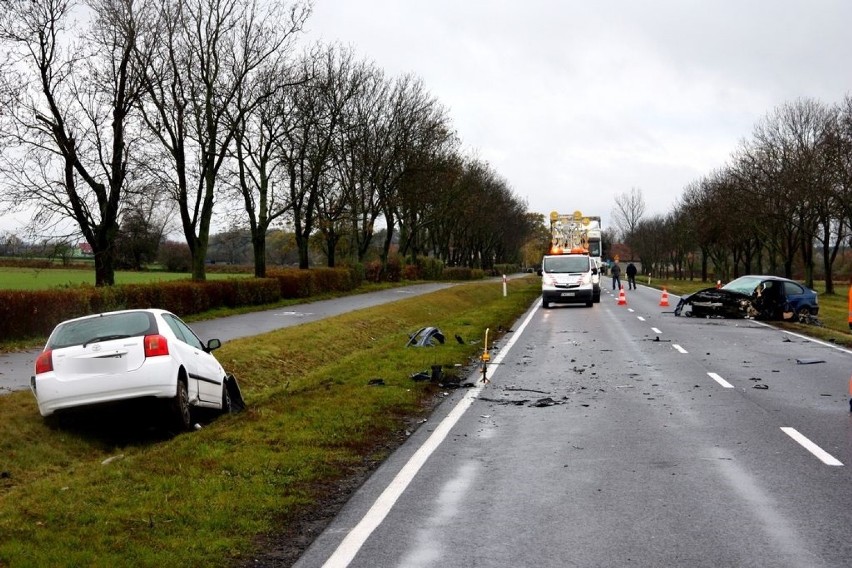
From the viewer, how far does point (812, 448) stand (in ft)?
28.0

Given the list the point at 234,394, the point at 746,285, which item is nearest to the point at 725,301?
the point at 746,285

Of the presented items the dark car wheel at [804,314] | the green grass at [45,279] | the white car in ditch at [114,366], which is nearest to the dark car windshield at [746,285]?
the dark car wheel at [804,314]

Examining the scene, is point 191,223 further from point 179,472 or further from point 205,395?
point 179,472

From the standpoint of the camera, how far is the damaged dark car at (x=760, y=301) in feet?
94.7

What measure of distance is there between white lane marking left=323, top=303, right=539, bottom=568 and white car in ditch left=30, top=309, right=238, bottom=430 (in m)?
3.08

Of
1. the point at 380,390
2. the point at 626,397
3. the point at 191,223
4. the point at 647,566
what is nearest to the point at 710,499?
the point at 647,566

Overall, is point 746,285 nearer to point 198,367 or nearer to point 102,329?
point 198,367

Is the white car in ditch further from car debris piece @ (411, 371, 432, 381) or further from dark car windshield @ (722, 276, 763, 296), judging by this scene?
dark car windshield @ (722, 276, 763, 296)

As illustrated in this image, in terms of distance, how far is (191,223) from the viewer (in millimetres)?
38281

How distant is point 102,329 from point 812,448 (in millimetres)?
7778

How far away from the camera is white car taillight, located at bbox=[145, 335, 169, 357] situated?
32.9 feet

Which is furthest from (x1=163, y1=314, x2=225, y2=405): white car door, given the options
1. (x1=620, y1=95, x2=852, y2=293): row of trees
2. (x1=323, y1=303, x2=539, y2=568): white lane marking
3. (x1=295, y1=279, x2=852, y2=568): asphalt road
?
(x1=620, y1=95, x2=852, y2=293): row of trees

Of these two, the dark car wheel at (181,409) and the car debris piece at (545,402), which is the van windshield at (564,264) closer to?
the car debris piece at (545,402)

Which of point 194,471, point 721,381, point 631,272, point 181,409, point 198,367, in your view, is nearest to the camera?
point 194,471
